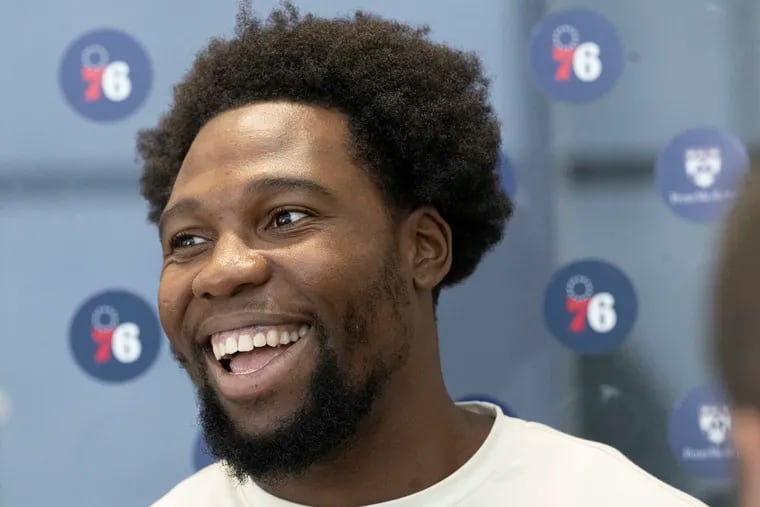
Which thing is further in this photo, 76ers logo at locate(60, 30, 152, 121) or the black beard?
76ers logo at locate(60, 30, 152, 121)

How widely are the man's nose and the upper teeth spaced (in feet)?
0.16

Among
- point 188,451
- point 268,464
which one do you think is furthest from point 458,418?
point 188,451

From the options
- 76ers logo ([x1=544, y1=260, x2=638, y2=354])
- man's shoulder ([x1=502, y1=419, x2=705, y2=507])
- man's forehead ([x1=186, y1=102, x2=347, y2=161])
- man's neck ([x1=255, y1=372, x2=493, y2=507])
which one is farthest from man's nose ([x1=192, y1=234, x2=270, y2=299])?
76ers logo ([x1=544, y1=260, x2=638, y2=354])

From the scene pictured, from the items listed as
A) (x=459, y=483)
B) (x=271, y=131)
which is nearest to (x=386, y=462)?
(x=459, y=483)

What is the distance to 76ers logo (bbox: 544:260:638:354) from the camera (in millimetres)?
1262

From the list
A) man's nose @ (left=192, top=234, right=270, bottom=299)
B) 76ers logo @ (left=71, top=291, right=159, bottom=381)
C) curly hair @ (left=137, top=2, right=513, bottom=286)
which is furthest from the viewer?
76ers logo @ (left=71, top=291, right=159, bottom=381)

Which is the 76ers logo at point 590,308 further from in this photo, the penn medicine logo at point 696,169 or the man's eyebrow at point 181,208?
the man's eyebrow at point 181,208

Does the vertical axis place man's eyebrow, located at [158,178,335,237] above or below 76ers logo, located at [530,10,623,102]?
below

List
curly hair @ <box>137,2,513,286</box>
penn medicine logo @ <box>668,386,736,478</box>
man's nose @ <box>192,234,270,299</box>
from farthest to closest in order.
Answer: penn medicine logo @ <box>668,386,736,478</box>
curly hair @ <box>137,2,513,286</box>
man's nose @ <box>192,234,270,299</box>

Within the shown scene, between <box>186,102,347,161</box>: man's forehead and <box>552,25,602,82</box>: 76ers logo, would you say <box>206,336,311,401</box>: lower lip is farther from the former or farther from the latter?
<box>552,25,602,82</box>: 76ers logo

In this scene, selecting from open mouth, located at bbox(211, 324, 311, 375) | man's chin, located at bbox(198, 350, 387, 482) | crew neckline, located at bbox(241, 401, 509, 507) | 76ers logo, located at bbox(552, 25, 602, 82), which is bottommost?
crew neckline, located at bbox(241, 401, 509, 507)

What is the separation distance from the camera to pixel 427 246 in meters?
1.05

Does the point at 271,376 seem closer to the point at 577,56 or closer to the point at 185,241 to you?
the point at 185,241

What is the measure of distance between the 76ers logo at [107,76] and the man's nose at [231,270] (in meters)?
0.54
